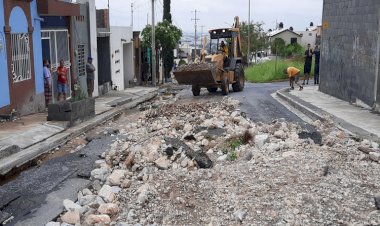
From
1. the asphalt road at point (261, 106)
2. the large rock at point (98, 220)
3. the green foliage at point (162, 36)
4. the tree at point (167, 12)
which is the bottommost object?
the large rock at point (98, 220)

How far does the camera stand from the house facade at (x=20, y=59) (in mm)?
12570

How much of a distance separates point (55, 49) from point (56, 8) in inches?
60.6

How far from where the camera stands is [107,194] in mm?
7145

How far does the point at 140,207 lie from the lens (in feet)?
21.3

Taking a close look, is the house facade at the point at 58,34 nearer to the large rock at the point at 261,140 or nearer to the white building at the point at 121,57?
the white building at the point at 121,57

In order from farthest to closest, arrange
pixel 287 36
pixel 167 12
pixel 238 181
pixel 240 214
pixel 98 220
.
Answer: pixel 287 36
pixel 167 12
pixel 238 181
pixel 98 220
pixel 240 214

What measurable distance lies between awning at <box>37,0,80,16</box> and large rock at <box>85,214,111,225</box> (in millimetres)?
10101

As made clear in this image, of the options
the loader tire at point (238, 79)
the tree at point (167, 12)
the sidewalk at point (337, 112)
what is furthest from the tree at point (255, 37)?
the sidewalk at point (337, 112)

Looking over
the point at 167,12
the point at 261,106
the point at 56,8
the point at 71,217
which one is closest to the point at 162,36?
the point at 167,12

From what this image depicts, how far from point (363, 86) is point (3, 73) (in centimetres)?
998

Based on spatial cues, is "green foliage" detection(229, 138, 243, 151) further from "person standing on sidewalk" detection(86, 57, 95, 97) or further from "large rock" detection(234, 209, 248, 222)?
"person standing on sidewalk" detection(86, 57, 95, 97)

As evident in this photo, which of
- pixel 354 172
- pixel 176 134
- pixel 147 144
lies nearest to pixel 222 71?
pixel 176 134

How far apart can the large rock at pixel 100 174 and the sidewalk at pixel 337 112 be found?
16.8 feet

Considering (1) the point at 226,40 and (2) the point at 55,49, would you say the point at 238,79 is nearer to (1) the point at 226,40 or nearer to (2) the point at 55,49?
(1) the point at 226,40
